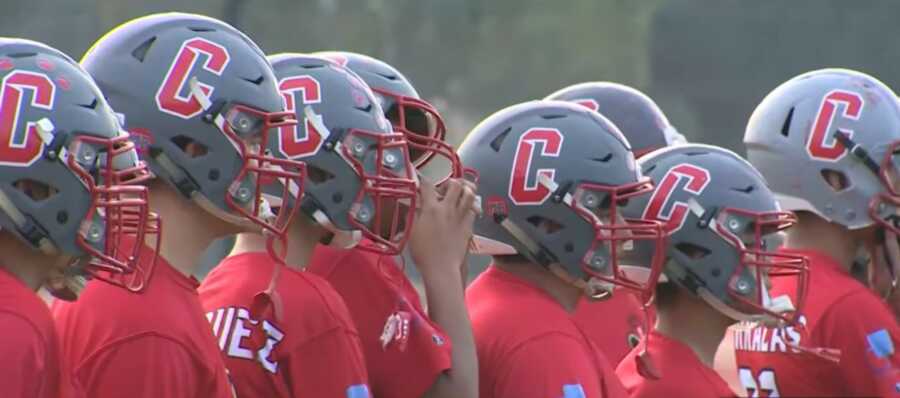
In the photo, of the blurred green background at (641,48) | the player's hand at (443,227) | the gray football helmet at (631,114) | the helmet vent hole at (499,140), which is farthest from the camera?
the blurred green background at (641,48)

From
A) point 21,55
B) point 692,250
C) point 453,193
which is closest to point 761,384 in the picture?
point 692,250

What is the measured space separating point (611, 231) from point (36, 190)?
1.55m

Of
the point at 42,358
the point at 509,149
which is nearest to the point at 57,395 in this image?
the point at 42,358

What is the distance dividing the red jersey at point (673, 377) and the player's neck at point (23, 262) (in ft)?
5.61

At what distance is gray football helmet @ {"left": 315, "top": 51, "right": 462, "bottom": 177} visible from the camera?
175 inches

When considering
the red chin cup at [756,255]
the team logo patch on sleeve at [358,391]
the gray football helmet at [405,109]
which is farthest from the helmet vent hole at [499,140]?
the team logo patch on sleeve at [358,391]

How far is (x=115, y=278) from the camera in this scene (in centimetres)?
352

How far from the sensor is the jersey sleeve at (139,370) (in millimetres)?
3375

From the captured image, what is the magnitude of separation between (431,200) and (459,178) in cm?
10

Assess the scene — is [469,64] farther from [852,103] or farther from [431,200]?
[431,200]

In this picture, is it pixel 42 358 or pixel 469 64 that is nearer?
pixel 42 358

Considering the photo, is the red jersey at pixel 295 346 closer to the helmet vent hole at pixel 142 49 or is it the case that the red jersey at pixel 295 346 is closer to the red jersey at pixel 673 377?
the helmet vent hole at pixel 142 49

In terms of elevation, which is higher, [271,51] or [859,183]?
[859,183]

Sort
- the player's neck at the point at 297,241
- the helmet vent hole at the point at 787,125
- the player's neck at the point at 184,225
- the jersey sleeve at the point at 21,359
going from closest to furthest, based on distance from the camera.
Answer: the jersey sleeve at the point at 21,359 < the player's neck at the point at 184,225 < the player's neck at the point at 297,241 < the helmet vent hole at the point at 787,125
